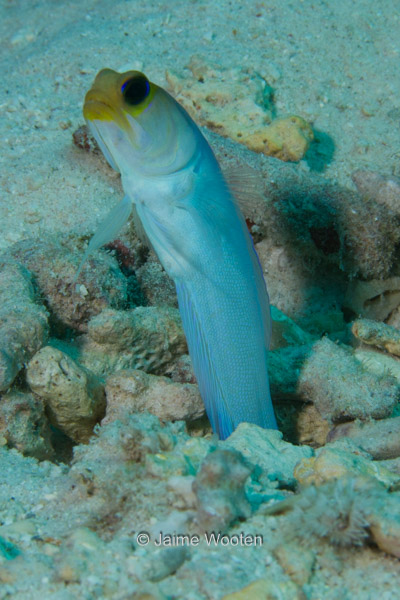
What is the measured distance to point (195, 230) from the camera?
86.6 inches

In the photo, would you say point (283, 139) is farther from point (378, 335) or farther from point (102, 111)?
point (102, 111)

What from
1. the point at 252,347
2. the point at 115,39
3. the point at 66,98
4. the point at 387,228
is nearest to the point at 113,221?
the point at 252,347

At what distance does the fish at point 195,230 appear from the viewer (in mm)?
1939

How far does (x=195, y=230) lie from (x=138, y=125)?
0.54m

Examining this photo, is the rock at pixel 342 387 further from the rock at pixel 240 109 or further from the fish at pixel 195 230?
the rock at pixel 240 109

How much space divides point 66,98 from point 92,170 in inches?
59.7

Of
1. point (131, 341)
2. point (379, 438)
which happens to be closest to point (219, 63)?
point (131, 341)

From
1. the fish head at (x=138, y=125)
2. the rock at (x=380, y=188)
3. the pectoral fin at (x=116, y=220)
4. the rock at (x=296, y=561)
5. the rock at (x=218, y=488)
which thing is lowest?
the rock at (x=380, y=188)

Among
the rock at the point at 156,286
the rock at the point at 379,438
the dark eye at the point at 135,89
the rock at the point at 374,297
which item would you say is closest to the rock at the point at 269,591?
the rock at the point at 379,438

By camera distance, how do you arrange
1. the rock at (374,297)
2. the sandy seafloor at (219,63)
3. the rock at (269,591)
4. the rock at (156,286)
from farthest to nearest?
the sandy seafloor at (219,63), the rock at (374,297), the rock at (156,286), the rock at (269,591)

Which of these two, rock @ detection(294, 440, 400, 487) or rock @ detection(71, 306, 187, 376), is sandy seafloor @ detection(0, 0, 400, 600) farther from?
rock @ detection(294, 440, 400, 487)

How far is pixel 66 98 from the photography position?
16.1 ft

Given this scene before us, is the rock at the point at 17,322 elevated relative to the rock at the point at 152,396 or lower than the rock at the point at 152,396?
elevated

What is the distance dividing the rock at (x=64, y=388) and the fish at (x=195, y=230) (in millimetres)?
591
